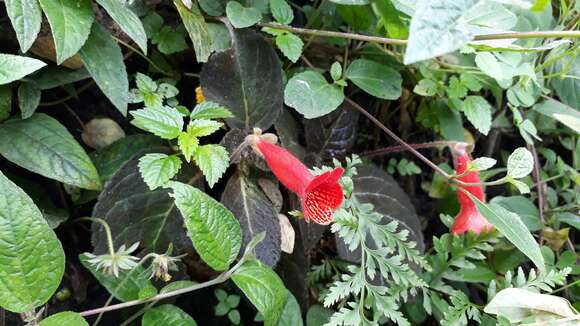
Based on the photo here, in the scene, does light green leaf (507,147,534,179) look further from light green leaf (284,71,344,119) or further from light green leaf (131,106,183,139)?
light green leaf (131,106,183,139)

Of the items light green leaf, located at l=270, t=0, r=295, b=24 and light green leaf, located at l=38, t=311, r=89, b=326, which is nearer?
light green leaf, located at l=38, t=311, r=89, b=326

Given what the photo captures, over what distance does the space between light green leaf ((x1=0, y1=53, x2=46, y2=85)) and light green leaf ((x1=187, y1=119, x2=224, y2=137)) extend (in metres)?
0.21

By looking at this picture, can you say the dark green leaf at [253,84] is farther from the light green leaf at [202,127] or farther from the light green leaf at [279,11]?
the light green leaf at [202,127]

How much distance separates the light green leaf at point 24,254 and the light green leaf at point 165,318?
171 mm

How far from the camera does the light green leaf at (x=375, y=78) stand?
3.40ft

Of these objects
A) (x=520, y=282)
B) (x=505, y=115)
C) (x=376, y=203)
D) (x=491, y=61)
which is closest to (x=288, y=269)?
(x=376, y=203)

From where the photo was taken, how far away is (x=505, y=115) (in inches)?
54.9

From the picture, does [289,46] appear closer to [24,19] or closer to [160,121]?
[160,121]

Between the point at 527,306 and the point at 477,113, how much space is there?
0.42 meters

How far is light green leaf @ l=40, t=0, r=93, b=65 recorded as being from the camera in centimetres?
72

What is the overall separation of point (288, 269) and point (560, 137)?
79cm

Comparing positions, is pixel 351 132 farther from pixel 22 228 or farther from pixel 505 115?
pixel 22 228

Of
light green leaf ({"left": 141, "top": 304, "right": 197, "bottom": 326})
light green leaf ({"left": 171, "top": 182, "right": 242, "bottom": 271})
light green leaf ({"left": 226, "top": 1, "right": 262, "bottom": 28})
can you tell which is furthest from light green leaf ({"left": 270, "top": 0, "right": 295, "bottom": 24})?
light green leaf ({"left": 141, "top": 304, "right": 197, "bottom": 326})

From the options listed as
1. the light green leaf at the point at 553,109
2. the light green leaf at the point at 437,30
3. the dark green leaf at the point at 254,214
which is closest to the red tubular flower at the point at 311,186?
the dark green leaf at the point at 254,214
